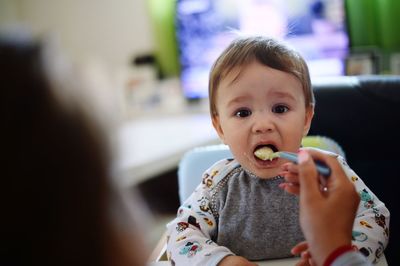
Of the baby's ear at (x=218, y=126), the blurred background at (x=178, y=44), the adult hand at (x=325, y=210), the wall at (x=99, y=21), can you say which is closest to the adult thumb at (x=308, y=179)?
the adult hand at (x=325, y=210)

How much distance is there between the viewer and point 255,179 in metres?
0.76

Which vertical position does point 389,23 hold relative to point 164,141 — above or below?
above

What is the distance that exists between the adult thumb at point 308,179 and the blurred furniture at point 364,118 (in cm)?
50

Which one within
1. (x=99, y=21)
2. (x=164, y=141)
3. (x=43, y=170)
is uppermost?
(x=99, y=21)

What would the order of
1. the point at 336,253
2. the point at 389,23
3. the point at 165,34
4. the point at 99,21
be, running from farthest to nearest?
the point at 99,21 < the point at 165,34 < the point at 389,23 < the point at 336,253

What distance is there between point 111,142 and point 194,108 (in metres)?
2.02

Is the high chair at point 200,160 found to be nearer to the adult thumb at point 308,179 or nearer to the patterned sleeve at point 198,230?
the patterned sleeve at point 198,230

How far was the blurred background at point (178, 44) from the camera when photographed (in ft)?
6.02

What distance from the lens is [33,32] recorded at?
38cm

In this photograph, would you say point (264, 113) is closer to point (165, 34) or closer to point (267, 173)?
point (267, 173)

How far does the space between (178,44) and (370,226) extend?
183cm

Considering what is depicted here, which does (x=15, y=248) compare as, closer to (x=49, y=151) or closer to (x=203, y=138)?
(x=49, y=151)

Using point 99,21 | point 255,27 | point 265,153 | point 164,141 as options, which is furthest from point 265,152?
point 99,21

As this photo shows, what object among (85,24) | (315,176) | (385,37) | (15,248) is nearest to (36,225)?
(15,248)
